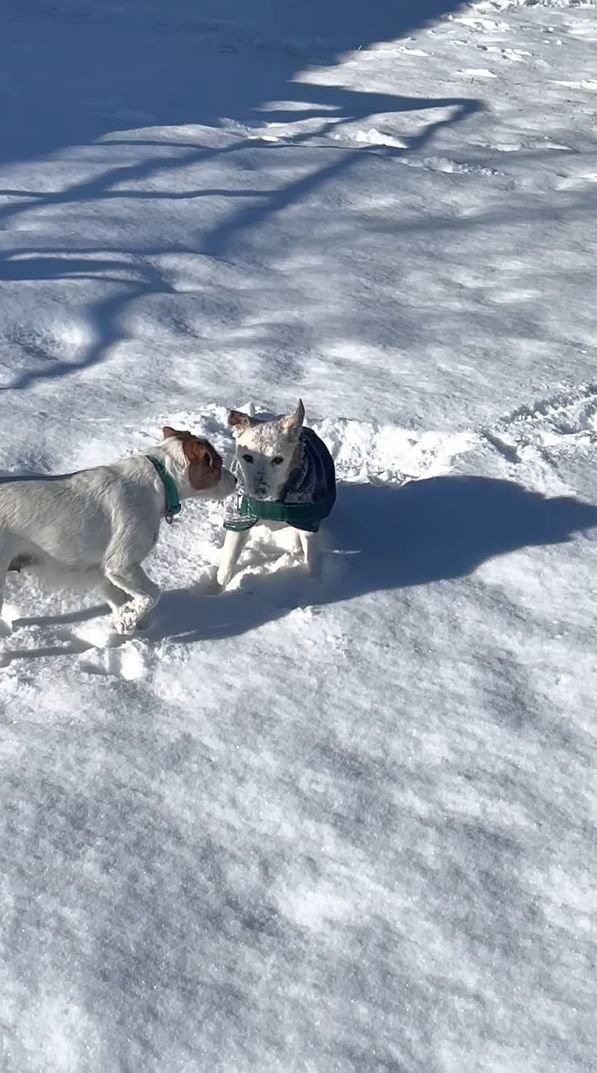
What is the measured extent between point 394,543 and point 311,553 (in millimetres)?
347

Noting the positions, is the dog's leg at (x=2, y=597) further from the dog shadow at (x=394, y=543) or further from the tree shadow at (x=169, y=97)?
the tree shadow at (x=169, y=97)

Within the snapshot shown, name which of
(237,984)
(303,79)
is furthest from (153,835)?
(303,79)

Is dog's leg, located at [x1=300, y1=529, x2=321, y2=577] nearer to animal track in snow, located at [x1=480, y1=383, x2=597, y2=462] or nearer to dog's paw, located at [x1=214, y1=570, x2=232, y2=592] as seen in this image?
dog's paw, located at [x1=214, y1=570, x2=232, y2=592]

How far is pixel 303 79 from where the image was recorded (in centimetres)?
1048

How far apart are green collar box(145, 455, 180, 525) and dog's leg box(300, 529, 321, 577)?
0.52 meters

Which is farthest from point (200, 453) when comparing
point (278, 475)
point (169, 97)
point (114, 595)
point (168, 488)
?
point (169, 97)

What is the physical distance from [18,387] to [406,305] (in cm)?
209

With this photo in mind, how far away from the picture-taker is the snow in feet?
8.82

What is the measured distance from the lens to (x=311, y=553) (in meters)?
4.18

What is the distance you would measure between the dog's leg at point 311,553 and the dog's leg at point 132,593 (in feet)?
1.91

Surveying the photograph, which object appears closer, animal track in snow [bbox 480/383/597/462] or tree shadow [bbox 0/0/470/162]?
animal track in snow [bbox 480/383/597/462]

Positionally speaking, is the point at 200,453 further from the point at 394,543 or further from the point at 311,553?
the point at 394,543

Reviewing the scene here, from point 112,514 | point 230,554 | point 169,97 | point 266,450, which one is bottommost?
point 230,554

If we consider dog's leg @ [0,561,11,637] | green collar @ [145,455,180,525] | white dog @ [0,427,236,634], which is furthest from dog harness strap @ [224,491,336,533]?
dog's leg @ [0,561,11,637]
